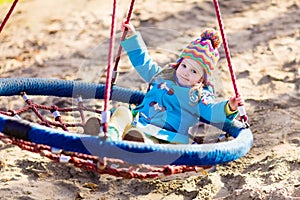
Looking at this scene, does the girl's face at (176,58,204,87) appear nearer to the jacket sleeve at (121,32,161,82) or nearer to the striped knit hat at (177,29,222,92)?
the striped knit hat at (177,29,222,92)

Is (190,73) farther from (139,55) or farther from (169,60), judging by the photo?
(169,60)

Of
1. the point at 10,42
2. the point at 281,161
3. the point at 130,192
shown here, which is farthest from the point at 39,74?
the point at 281,161

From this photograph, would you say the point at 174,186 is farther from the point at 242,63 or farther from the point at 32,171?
the point at 242,63

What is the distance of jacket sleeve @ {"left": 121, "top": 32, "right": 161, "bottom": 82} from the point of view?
3389mm

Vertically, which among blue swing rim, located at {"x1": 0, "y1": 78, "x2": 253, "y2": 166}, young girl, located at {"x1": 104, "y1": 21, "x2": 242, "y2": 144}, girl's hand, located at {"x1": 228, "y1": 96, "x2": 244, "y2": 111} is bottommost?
young girl, located at {"x1": 104, "y1": 21, "x2": 242, "y2": 144}

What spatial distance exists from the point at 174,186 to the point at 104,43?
213cm

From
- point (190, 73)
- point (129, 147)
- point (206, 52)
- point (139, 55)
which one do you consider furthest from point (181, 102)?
point (129, 147)

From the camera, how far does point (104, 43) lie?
525 cm

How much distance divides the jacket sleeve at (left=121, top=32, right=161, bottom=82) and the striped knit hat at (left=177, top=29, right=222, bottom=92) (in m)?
Result: 0.24

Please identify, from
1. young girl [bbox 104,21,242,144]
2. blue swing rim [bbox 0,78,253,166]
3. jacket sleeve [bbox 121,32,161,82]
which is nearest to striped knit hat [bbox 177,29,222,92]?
young girl [bbox 104,21,242,144]

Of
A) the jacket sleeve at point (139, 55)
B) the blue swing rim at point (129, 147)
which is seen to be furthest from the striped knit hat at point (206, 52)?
the blue swing rim at point (129, 147)

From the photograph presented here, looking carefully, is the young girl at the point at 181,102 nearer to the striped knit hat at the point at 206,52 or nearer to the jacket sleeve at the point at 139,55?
the striped knit hat at the point at 206,52

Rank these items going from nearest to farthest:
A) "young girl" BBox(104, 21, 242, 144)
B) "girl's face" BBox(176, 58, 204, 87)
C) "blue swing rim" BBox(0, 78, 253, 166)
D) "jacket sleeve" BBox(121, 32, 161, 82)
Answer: "blue swing rim" BBox(0, 78, 253, 166) → "young girl" BBox(104, 21, 242, 144) → "girl's face" BBox(176, 58, 204, 87) → "jacket sleeve" BBox(121, 32, 161, 82)

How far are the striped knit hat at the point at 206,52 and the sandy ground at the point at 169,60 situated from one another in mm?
544
